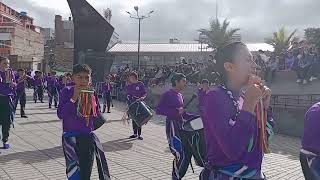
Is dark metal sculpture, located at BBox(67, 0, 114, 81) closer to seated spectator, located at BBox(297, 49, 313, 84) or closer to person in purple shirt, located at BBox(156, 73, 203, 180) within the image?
seated spectator, located at BBox(297, 49, 313, 84)

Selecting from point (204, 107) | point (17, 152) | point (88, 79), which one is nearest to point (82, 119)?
point (88, 79)

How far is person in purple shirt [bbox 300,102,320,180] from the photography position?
313cm

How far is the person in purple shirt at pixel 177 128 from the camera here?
5.77m

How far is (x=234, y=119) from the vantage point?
8.01 ft

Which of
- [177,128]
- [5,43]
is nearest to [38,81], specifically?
[177,128]

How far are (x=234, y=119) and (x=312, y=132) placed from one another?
984 mm

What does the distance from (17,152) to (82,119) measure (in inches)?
168

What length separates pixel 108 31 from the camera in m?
22.1

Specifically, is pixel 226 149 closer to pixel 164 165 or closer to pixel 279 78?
pixel 164 165

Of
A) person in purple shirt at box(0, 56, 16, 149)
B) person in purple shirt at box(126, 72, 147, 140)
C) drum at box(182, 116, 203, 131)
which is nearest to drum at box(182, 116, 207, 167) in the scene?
drum at box(182, 116, 203, 131)

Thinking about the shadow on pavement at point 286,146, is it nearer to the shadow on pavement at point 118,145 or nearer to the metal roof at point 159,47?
the shadow on pavement at point 118,145

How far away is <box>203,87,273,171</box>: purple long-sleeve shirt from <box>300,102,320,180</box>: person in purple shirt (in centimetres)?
75

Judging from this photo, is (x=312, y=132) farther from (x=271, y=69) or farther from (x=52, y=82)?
(x=52, y=82)

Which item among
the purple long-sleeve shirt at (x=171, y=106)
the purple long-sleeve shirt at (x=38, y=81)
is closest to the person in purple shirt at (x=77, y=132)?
the purple long-sleeve shirt at (x=171, y=106)
